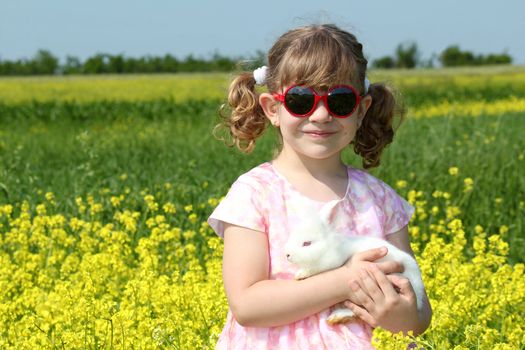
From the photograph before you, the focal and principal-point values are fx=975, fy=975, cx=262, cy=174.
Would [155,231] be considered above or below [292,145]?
below

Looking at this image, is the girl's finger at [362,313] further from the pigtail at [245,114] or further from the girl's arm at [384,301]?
the pigtail at [245,114]

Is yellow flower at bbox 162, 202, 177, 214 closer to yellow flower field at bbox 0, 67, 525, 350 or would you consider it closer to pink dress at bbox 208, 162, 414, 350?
yellow flower field at bbox 0, 67, 525, 350

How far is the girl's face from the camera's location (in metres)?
3.16

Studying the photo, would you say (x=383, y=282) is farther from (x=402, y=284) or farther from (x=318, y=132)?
(x=318, y=132)

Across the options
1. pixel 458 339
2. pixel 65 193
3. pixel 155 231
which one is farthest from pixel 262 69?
pixel 65 193

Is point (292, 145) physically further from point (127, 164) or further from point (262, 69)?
point (127, 164)

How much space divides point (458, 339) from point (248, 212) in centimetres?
171

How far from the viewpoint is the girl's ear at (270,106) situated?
131 inches

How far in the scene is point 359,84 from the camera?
3.29 meters

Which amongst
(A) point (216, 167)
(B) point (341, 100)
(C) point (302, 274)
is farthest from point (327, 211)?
(A) point (216, 167)

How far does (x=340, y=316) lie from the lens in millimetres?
3033

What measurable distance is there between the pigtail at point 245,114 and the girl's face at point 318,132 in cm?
28

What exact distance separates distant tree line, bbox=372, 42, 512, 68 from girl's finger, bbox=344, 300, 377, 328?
47.4m

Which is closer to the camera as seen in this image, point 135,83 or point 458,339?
point 458,339
